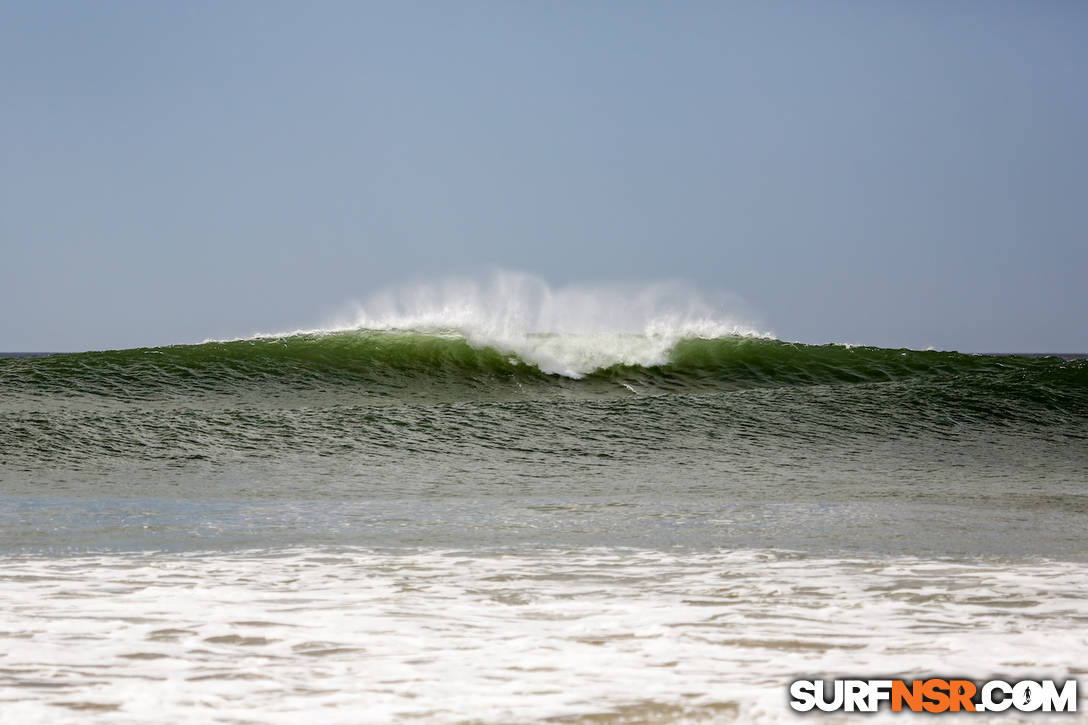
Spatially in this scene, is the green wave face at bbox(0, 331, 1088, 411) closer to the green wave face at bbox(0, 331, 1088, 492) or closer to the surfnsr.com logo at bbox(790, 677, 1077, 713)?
the green wave face at bbox(0, 331, 1088, 492)

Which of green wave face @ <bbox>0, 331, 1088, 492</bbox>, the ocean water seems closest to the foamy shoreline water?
the ocean water

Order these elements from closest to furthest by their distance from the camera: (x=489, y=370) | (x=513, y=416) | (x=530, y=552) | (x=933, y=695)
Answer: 1. (x=933, y=695)
2. (x=530, y=552)
3. (x=513, y=416)
4. (x=489, y=370)

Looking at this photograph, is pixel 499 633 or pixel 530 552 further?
pixel 530 552

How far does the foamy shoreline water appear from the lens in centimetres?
238

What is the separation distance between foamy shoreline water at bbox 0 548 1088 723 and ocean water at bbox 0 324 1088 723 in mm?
14

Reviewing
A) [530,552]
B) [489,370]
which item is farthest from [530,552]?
[489,370]

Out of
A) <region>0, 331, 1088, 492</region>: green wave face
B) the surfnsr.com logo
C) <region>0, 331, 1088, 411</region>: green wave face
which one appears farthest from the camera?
<region>0, 331, 1088, 411</region>: green wave face

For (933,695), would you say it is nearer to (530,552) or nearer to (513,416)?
(530,552)

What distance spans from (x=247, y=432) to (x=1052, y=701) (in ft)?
28.9

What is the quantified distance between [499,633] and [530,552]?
60.2 inches

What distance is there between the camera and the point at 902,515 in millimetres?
5836

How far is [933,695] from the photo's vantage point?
244 centimetres

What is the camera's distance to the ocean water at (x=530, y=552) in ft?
8.36

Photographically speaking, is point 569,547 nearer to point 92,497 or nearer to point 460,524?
point 460,524
